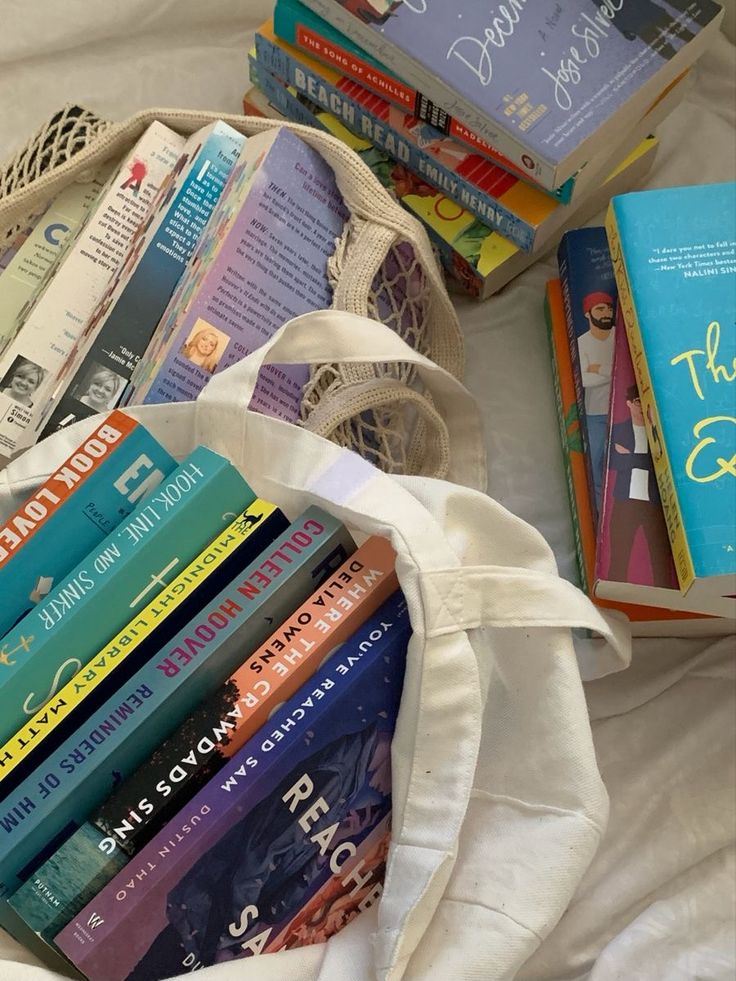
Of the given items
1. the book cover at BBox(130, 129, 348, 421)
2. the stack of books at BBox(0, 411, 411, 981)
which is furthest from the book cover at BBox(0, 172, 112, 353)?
the stack of books at BBox(0, 411, 411, 981)

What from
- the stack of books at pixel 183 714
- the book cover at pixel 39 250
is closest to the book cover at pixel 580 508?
the stack of books at pixel 183 714

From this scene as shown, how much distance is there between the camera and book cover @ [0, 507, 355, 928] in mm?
468

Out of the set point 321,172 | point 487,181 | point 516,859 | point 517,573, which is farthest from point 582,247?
point 516,859

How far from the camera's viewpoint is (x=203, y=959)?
0.49 metres

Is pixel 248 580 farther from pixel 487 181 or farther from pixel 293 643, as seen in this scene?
pixel 487 181

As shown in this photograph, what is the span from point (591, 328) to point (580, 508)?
130 millimetres

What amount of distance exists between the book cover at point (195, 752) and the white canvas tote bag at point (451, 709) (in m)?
0.03

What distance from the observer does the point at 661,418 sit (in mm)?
633

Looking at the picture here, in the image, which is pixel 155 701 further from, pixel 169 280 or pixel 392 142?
pixel 392 142

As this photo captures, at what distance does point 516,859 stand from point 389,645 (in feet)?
0.44

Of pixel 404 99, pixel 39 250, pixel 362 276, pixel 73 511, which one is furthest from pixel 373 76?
pixel 73 511

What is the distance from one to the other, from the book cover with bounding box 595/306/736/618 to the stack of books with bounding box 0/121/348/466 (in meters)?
0.20

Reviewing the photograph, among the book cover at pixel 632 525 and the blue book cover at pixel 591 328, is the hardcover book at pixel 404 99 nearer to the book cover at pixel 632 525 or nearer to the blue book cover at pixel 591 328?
the blue book cover at pixel 591 328

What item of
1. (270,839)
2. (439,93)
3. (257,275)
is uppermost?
(439,93)
